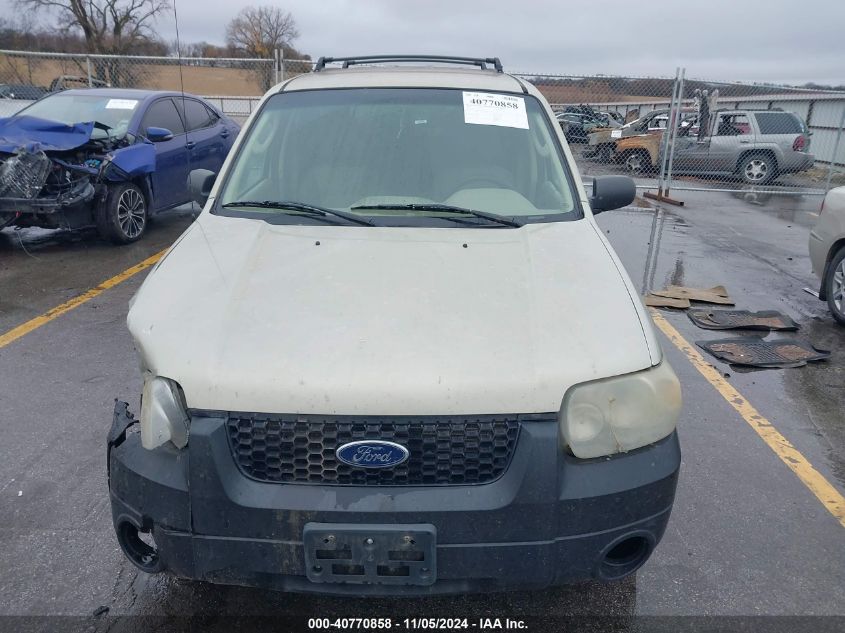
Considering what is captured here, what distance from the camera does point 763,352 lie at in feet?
16.8

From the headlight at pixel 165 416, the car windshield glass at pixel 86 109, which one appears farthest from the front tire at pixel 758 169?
the headlight at pixel 165 416

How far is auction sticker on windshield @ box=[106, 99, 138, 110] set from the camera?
26.6ft

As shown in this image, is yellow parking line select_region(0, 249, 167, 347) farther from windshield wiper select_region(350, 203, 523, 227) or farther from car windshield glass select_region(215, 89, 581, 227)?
windshield wiper select_region(350, 203, 523, 227)

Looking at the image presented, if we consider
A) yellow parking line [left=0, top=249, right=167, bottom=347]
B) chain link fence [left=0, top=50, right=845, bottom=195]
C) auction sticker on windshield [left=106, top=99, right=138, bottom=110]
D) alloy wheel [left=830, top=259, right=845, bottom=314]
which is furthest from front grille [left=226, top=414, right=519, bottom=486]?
chain link fence [left=0, top=50, right=845, bottom=195]

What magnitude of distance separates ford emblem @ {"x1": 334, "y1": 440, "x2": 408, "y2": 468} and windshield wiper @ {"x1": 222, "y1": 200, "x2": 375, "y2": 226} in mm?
1168

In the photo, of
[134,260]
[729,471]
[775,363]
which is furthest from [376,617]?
[134,260]

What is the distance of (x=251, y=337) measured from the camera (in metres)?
2.09

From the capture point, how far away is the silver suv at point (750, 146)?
1460 cm

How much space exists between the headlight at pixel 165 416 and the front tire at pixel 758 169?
15.5 metres

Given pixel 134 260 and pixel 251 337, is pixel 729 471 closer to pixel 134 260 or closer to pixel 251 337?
pixel 251 337

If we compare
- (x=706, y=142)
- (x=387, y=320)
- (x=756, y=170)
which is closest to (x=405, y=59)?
(x=387, y=320)

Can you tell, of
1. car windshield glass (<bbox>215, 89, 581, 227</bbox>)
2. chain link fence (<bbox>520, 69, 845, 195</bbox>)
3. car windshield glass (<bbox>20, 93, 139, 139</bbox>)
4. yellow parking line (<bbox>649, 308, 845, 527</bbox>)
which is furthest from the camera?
chain link fence (<bbox>520, 69, 845, 195</bbox>)

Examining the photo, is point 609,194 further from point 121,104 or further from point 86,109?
point 86,109

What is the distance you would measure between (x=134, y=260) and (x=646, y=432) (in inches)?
257
